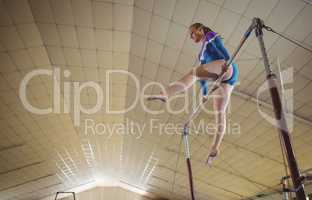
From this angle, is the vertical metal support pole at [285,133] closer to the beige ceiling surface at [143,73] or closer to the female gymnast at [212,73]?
the female gymnast at [212,73]

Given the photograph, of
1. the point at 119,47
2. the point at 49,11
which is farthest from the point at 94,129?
the point at 49,11

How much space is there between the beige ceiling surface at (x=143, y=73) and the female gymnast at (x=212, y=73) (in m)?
1.51

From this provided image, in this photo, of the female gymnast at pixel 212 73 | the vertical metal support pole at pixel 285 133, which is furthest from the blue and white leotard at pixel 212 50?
the vertical metal support pole at pixel 285 133

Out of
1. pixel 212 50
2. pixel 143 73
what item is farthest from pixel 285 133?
pixel 143 73

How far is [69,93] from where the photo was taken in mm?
6832

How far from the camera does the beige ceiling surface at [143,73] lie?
400cm

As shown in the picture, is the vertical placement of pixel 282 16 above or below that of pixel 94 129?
below

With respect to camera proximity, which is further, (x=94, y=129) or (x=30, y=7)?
(x=94, y=129)

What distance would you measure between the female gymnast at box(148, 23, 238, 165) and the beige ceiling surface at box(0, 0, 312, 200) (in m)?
1.51

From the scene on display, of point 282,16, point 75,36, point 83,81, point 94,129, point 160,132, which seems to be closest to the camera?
point 282,16

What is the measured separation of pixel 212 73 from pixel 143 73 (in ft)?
11.8

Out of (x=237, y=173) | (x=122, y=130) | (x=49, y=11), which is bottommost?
(x=237, y=173)

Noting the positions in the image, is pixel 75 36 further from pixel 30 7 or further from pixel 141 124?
pixel 141 124

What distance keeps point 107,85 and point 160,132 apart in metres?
2.27
